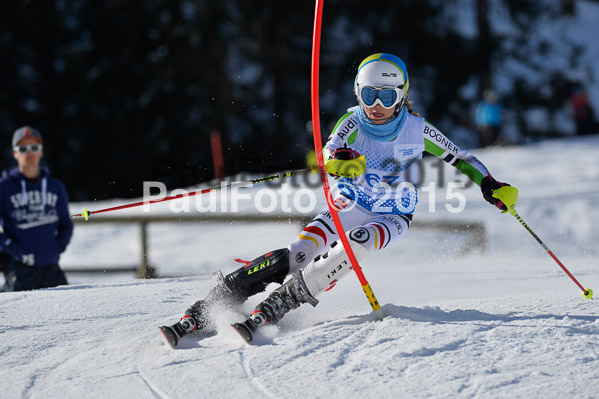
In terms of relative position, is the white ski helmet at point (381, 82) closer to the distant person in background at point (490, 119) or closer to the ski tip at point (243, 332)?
the ski tip at point (243, 332)

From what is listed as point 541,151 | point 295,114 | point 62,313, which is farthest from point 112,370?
point 295,114

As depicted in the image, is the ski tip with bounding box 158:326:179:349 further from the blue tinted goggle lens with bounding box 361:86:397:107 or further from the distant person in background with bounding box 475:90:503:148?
the distant person in background with bounding box 475:90:503:148

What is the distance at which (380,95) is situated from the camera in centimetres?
418

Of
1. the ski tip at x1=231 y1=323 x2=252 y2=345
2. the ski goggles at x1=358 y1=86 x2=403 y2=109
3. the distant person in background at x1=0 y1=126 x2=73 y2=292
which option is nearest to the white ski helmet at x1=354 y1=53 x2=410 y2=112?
the ski goggles at x1=358 y1=86 x2=403 y2=109

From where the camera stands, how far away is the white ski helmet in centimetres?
416

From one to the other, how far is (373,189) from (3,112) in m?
15.3

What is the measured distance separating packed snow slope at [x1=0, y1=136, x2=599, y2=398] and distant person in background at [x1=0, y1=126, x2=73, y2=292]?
2.47ft

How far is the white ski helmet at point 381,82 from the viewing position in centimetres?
416

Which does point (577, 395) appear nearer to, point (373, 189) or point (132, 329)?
point (373, 189)

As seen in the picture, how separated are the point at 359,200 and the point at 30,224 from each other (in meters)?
3.08

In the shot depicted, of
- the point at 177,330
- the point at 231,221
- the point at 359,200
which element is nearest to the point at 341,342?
the point at 177,330

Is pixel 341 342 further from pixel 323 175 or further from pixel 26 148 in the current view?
pixel 26 148

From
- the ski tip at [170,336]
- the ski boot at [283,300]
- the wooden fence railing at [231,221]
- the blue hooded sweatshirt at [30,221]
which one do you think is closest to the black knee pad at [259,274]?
the ski boot at [283,300]

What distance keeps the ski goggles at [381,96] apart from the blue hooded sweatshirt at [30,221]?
3039mm
